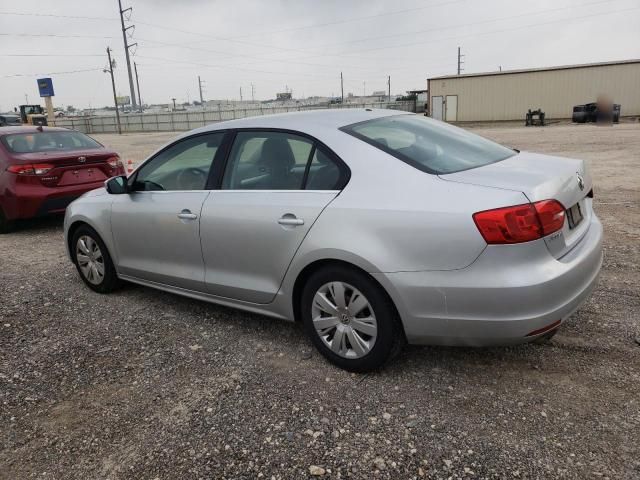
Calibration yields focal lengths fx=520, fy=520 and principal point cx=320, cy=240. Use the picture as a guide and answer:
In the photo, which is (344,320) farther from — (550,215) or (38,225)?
(38,225)

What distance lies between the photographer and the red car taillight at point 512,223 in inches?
100.0

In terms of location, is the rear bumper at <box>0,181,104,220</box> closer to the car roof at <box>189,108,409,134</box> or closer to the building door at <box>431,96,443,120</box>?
the car roof at <box>189,108,409,134</box>

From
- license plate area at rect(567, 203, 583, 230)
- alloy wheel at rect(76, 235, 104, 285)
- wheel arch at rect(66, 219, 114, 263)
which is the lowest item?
alloy wheel at rect(76, 235, 104, 285)

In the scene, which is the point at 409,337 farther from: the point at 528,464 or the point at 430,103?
the point at 430,103

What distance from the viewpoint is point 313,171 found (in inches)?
128

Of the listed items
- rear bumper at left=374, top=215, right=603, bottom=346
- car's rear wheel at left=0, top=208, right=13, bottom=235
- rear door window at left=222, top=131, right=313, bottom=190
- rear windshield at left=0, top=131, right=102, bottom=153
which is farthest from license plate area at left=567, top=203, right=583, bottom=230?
car's rear wheel at left=0, top=208, right=13, bottom=235

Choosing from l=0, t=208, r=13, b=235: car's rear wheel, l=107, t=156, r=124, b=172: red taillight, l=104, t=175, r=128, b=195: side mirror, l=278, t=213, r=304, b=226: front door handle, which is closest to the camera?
l=278, t=213, r=304, b=226: front door handle

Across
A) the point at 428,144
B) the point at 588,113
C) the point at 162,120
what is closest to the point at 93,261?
→ the point at 428,144

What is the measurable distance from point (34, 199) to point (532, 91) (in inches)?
1397

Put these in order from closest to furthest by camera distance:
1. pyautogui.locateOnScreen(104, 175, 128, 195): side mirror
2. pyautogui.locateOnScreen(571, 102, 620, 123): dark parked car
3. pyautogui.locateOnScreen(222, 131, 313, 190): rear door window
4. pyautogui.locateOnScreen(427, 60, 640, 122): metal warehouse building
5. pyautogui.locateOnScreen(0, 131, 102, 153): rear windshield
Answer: pyautogui.locateOnScreen(222, 131, 313, 190): rear door window, pyautogui.locateOnScreen(104, 175, 128, 195): side mirror, pyautogui.locateOnScreen(0, 131, 102, 153): rear windshield, pyautogui.locateOnScreen(571, 102, 620, 123): dark parked car, pyautogui.locateOnScreen(427, 60, 640, 122): metal warehouse building

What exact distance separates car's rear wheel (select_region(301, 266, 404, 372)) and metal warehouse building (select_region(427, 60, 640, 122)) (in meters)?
36.7

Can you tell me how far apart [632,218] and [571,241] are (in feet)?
14.8

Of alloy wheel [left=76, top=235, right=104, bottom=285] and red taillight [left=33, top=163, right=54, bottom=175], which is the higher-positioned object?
red taillight [left=33, top=163, right=54, bottom=175]

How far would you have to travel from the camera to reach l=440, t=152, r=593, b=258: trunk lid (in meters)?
2.69
